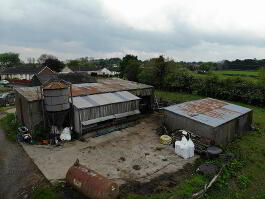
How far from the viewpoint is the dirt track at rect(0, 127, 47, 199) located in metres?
11.7

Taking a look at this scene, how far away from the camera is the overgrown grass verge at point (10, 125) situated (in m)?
19.8

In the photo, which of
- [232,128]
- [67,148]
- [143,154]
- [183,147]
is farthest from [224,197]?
[67,148]

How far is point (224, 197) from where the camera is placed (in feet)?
36.4

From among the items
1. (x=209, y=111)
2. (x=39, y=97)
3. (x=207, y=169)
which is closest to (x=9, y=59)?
(x=39, y=97)

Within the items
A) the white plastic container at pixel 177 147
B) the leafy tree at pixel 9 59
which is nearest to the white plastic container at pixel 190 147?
the white plastic container at pixel 177 147

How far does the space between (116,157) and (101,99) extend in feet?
23.7

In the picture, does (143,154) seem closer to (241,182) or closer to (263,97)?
(241,182)

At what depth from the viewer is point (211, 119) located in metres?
17.5

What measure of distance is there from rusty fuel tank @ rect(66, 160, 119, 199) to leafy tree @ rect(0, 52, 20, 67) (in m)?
131

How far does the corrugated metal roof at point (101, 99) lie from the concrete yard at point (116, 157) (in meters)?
2.94

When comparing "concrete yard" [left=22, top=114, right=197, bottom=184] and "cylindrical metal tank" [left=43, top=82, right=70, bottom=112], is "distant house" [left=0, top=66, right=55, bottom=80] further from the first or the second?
"concrete yard" [left=22, top=114, right=197, bottom=184]

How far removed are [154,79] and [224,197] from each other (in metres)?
34.6

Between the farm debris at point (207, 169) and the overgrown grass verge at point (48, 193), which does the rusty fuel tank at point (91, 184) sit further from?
the farm debris at point (207, 169)

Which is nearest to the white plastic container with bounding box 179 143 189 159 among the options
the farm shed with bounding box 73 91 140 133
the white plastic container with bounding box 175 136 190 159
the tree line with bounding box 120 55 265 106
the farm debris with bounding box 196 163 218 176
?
the white plastic container with bounding box 175 136 190 159
